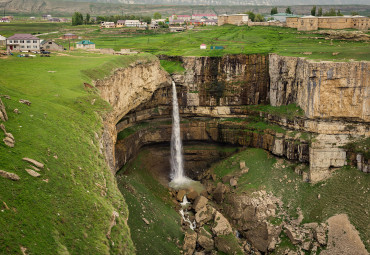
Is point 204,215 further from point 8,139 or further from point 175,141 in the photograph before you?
point 8,139

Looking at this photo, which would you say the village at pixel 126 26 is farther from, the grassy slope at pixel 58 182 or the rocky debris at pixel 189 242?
the rocky debris at pixel 189 242

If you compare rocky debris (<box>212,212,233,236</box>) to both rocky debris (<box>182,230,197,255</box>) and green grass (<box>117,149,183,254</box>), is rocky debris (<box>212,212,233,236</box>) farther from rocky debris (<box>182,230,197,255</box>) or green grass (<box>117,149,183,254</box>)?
green grass (<box>117,149,183,254</box>)

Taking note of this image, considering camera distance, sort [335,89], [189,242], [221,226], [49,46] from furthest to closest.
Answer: [49,46]
[335,89]
[221,226]
[189,242]

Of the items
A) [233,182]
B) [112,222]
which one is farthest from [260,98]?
[112,222]

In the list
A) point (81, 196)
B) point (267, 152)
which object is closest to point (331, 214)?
point (267, 152)

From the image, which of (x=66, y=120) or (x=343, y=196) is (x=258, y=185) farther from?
(x=66, y=120)

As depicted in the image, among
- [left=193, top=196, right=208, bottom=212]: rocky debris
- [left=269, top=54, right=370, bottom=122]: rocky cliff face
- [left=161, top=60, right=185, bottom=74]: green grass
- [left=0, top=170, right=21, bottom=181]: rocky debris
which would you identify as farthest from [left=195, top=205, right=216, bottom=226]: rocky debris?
[left=0, top=170, right=21, bottom=181]: rocky debris
